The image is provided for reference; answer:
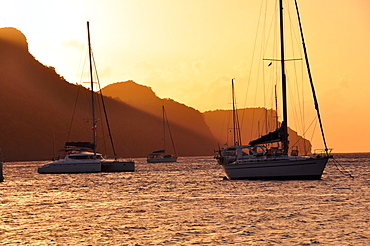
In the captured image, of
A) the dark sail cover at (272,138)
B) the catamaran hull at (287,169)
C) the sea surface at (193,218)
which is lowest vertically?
the sea surface at (193,218)

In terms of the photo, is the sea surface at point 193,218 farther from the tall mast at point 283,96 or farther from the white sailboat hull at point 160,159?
the white sailboat hull at point 160,159

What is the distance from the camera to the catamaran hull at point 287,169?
4841 cm

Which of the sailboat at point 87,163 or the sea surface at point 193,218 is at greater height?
the sailboat at point 87,163

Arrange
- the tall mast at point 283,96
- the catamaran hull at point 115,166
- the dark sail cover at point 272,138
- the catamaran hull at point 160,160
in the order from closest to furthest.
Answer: the tall mast at point 283,96
the dark sail cover at point 272,138
the catamaran hull at point 115,166
the catamaran hull at point 160,160

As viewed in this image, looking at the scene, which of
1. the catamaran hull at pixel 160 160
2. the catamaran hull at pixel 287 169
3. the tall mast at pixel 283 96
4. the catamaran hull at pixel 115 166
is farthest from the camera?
the catamaran hull at pixel 160 160

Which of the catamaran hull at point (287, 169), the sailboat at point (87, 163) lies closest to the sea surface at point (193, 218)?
Answer: the catamaran hull at point (287, 169)

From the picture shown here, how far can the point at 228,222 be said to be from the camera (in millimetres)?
28078

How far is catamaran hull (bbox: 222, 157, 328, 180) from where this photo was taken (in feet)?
159

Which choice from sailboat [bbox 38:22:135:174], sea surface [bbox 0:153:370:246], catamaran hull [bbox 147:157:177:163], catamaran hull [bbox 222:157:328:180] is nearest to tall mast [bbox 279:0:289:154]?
catamaran hull [bbox 222:157:328:180]

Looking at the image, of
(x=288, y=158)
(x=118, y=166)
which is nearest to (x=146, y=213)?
(x=288, y=158)

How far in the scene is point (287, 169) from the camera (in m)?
48.5

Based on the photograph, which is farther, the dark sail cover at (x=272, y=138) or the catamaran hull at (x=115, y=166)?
the catamaran hull at (x=115, y=166)

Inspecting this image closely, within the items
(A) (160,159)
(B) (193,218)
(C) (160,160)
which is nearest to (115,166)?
(B) (193,218)

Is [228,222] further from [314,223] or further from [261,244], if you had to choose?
[261,244]
